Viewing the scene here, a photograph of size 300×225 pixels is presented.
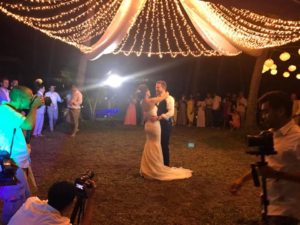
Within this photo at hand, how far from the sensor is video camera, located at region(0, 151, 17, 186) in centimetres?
376

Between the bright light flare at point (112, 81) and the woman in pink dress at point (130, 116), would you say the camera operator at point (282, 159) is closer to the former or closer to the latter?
the woman in pink dress at point (130, 116)

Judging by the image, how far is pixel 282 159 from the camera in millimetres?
3090

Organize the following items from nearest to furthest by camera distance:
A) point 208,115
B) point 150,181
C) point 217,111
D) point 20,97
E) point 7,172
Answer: point 7,172, point 20,97, point 150,181, point 217,111, point 208,115

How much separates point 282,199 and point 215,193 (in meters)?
3.80

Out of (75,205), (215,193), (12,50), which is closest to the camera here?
(75,205)

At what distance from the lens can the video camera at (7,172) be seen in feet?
12.3

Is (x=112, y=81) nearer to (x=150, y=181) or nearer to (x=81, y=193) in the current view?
(x=150, y=181)

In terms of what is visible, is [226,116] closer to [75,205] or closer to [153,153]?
[153,153]

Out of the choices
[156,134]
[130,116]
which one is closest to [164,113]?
[156,134]

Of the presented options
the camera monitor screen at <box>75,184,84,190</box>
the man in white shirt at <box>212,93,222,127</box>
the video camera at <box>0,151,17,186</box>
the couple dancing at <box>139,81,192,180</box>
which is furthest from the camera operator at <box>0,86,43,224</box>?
the man in white shirt at <box>212,93,222,127</box>

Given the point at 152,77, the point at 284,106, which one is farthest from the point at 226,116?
the point at 284,106

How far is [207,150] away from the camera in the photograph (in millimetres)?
11156

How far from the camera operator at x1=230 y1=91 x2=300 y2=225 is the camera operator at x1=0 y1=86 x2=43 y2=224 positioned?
253 centimetres

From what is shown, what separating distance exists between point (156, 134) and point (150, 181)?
962 millimetres
